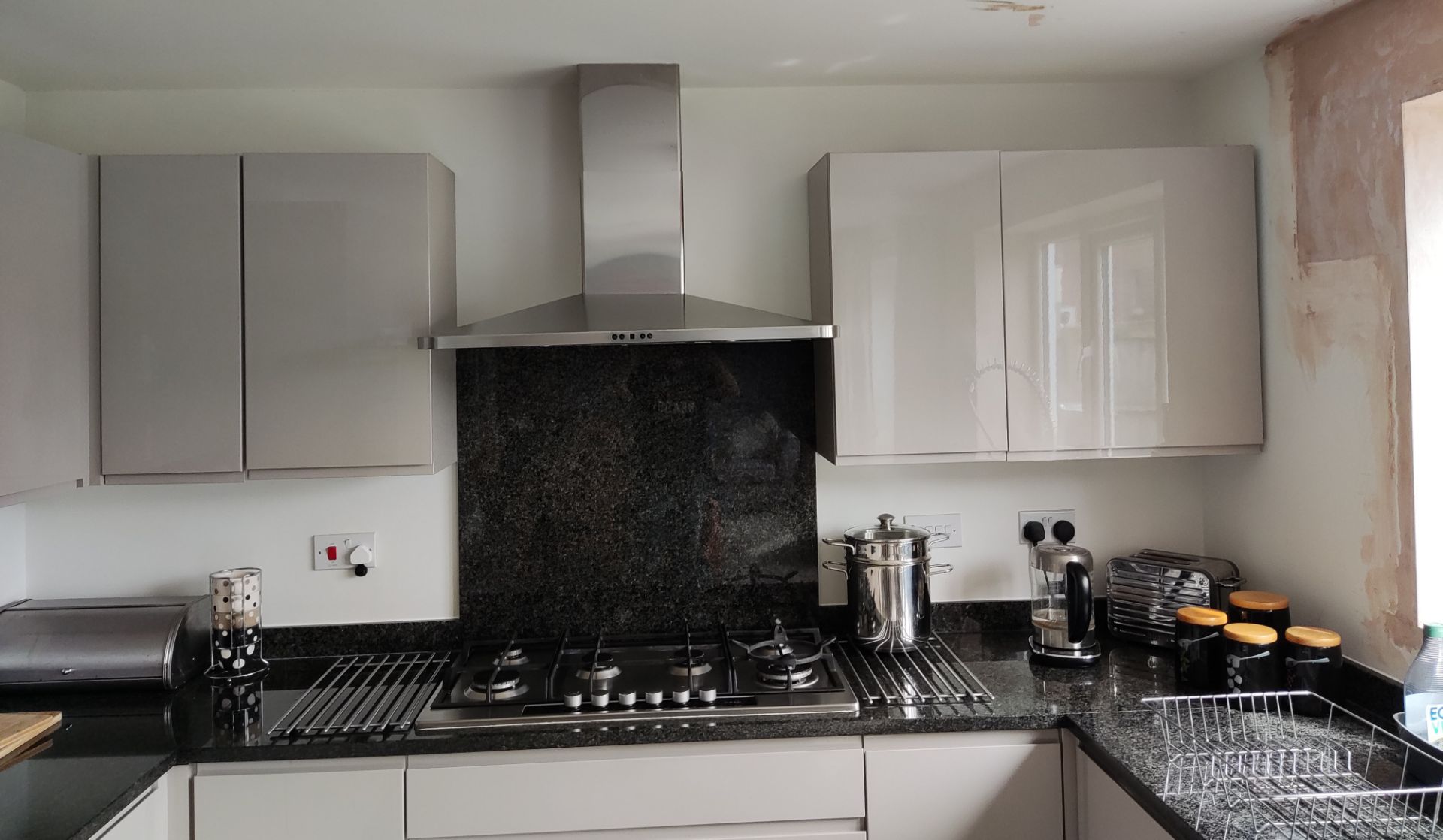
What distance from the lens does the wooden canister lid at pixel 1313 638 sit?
6.68 ft

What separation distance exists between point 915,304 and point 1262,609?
1.08m

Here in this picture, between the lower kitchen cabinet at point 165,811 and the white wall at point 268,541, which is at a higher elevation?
the white wall at point 268,541

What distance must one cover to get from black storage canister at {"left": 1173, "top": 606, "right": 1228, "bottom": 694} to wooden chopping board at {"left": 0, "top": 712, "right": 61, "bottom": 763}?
2.48 metres

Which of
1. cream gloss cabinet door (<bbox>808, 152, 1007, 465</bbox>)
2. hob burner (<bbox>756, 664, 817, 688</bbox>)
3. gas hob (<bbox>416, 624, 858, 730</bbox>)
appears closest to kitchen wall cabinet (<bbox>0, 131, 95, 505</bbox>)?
gas hob (<bbox>416, 624, 858, 730</bbox>)

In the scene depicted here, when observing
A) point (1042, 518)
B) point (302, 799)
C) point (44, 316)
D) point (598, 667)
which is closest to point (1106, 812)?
point (1042, 518)

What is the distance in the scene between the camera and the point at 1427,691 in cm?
176

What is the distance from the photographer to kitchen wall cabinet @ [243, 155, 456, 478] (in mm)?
2289

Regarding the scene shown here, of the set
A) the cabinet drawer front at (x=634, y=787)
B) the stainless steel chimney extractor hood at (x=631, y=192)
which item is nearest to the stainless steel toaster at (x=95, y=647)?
the cabinet drawer front at (x=634, y=787)

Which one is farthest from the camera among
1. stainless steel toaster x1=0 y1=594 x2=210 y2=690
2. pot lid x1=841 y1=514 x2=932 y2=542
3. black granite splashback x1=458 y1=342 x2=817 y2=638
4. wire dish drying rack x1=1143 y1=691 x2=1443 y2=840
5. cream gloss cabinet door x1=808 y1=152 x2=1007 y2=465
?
black granite splashback x1=458 y1=342 x2=817 y2=638

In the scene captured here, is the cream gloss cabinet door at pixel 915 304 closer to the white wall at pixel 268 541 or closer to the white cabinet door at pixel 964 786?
the white cabinet door at pixel 964 786

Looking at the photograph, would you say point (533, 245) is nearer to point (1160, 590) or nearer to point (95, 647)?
point (95, 647)

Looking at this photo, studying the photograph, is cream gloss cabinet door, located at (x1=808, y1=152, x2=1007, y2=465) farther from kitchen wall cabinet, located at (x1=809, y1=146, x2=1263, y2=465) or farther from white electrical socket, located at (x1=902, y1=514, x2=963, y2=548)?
white electrical socket, located at (x1=902, y1=514, x2=963, y2=548)

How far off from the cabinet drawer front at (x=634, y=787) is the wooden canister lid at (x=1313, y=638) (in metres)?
0.97

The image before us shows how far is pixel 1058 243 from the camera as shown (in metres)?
2.40
